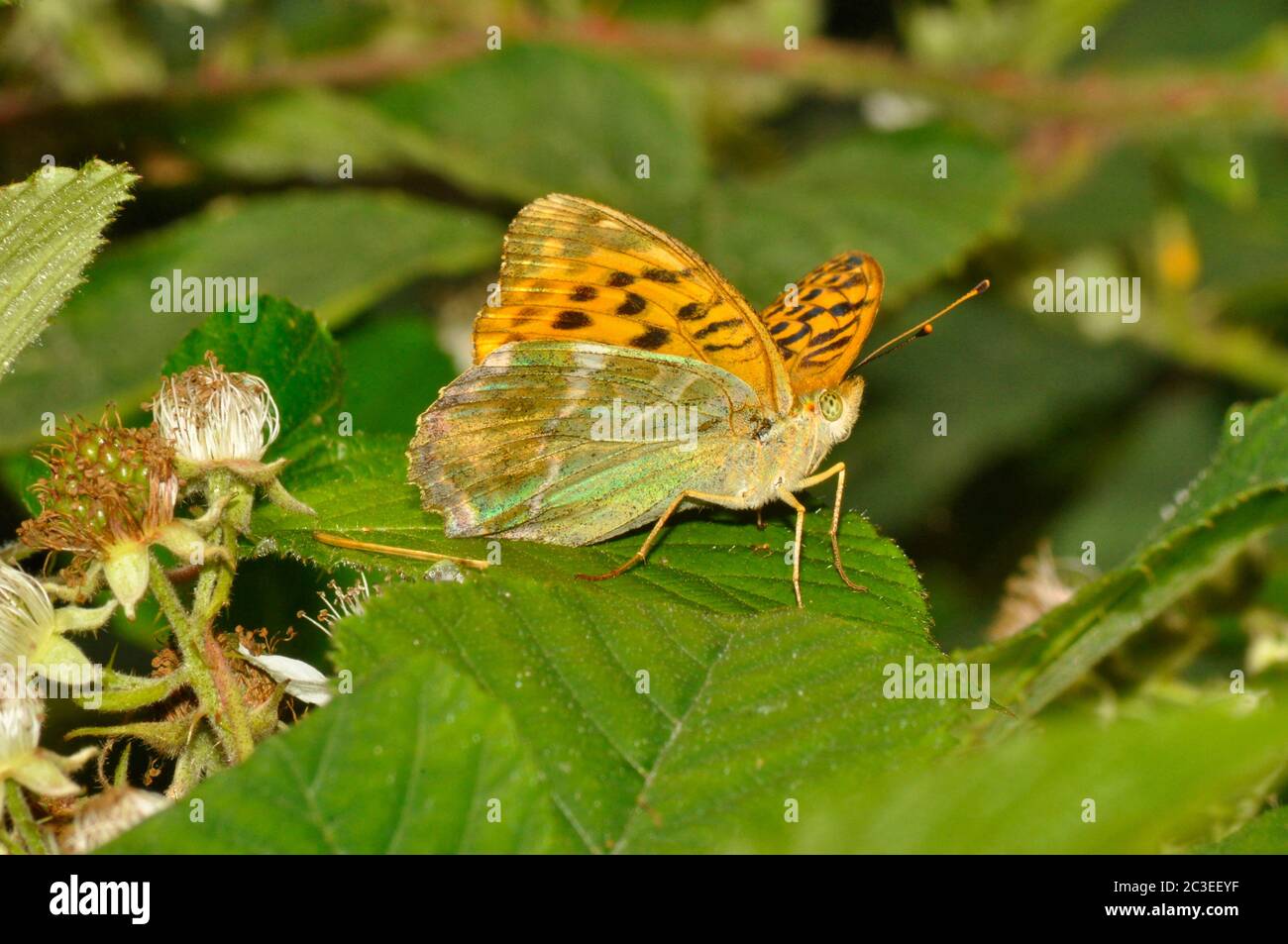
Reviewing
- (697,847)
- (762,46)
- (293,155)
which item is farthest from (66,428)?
(762,46)

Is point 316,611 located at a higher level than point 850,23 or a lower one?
lower

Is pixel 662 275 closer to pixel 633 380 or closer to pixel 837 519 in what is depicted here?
pixel 633 380

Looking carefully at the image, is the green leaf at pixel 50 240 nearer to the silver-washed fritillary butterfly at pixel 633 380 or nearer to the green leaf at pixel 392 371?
the silver-washed fritillary butterfly at pixel 633 380

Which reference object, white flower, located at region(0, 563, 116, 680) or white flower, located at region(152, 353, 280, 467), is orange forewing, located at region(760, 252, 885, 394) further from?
white flower, located at region(0, 563, 116, 680)

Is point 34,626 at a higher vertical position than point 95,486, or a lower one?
lower

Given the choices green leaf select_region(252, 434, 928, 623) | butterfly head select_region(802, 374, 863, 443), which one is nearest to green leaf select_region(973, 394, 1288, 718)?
green leaf select_region(252, 434, 928, 623)

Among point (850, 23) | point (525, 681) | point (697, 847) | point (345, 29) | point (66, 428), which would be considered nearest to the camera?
point (697, 847)

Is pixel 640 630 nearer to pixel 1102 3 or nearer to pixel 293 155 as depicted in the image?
pixel 293 155

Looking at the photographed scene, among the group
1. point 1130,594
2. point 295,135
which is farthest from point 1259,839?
point 295,135
